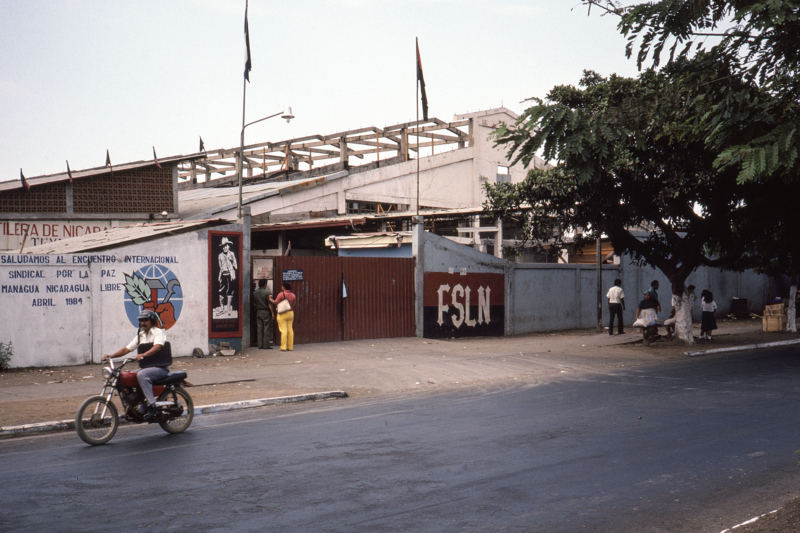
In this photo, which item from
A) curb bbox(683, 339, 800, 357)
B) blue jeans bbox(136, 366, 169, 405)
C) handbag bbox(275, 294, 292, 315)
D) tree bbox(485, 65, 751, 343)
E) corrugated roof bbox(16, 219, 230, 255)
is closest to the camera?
blue jeans bbox(136, 366, 169, 405)

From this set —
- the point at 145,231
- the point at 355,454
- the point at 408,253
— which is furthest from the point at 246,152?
the point at 355,454

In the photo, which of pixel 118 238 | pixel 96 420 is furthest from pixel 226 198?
pixel 96 420

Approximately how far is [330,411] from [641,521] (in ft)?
19.9

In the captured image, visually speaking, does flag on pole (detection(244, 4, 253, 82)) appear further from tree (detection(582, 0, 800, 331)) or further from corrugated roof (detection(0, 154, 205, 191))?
tree (detection(582, 0, 800, 331))

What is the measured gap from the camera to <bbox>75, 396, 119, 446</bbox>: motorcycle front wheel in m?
8.66

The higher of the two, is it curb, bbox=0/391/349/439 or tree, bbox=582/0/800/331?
tree, bbox=582/0/800/331

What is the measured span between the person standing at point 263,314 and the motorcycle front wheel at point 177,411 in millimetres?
8601

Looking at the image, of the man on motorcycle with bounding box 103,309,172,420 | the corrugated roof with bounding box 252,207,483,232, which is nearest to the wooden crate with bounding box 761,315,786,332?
the corrugated roof with bounding box 252,207,483,232

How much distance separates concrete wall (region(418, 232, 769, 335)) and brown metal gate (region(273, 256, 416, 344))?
1008mm

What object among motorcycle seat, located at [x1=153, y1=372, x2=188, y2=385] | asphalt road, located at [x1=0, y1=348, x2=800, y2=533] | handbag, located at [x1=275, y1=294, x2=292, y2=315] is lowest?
asphalt road, located at [x1=0, y1=348, x2=800, y2=533]

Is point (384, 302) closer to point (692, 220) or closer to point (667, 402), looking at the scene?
point (692, 220)

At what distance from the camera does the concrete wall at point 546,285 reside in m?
23.1

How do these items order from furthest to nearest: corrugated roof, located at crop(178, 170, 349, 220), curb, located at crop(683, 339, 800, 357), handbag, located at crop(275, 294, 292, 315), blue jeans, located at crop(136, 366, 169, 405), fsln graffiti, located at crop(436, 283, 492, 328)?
corrugated roof, located at crop(178, 170, 349, 220) < fsln graffiti, located at crop(436, 283, 492, 328) < curb, located at crop(683, 339, 800, 357) < handbag, located at crop(275, 294, 292, 315) < blue jeans, located at crop(136, 366, 169, 405)

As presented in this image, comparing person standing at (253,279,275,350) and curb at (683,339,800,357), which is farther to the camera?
curb at (683,339,800,357)
